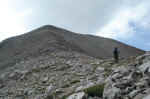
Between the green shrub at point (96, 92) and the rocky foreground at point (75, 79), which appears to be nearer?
the rocky foreground at point (75, 79)

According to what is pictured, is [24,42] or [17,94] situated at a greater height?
[24,42]

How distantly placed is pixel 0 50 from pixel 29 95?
31388 millimetres

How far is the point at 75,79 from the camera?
60.5ft

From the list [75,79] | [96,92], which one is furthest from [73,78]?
[96,92]

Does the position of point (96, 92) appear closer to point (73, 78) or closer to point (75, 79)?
point (75, 79)

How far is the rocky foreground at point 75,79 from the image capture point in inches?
423

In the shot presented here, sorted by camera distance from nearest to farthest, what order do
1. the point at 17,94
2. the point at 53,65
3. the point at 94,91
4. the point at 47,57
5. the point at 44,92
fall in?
the point at 94,91 < the point at 44,92 < the point at 17,94 < the point at 53,65 < the point at 47,57

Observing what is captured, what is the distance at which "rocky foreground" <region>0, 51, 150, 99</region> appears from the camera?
10.7m

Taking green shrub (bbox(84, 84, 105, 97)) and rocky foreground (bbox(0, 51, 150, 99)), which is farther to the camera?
green shrub (bbox(84, 84, 105, 97))

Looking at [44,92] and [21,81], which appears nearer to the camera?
[44,92]

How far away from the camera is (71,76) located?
19.8 meters

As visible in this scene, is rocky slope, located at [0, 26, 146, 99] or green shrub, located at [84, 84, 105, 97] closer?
rocky slope, located at [0, 26, 146, 99]

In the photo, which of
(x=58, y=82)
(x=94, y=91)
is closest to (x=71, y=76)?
(x=58, y=82)

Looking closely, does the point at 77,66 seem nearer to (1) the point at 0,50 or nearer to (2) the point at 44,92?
(2) the point at 44,92
